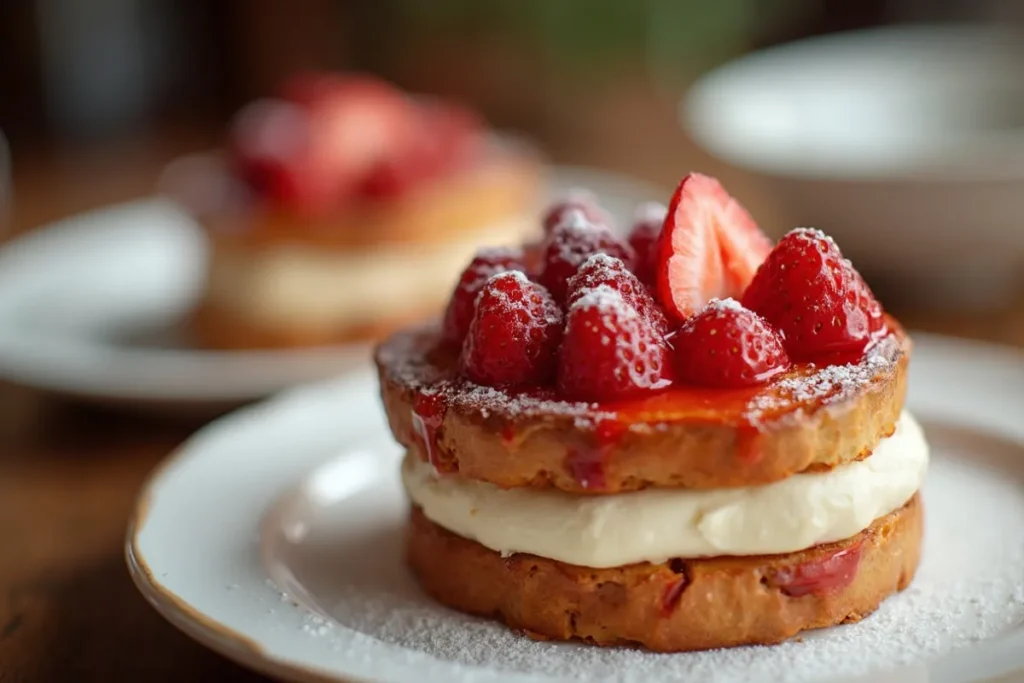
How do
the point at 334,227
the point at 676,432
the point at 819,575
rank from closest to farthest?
the point at 676,432 → the point at 819,575 → the point at 334,227

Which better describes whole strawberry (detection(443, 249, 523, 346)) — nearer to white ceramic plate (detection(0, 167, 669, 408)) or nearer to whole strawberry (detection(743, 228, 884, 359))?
whole strawberry (detection(743, 228, 884, 359))

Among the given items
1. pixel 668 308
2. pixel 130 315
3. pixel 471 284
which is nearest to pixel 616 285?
pixel 668 308

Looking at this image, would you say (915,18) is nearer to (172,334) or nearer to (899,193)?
(899,193)

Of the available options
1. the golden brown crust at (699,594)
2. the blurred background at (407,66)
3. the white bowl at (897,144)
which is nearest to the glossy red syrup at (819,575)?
the golden brown crust at (699,594)

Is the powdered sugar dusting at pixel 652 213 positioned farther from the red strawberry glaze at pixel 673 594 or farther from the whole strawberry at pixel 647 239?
the red strawberry glaze at pixel 673 594

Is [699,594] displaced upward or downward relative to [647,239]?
downward

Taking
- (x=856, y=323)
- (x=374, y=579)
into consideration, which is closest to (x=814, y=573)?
(x=856, y=323)

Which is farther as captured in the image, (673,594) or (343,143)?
(343,143)

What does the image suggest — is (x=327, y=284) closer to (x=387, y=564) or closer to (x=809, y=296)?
(x=387, y=564)
